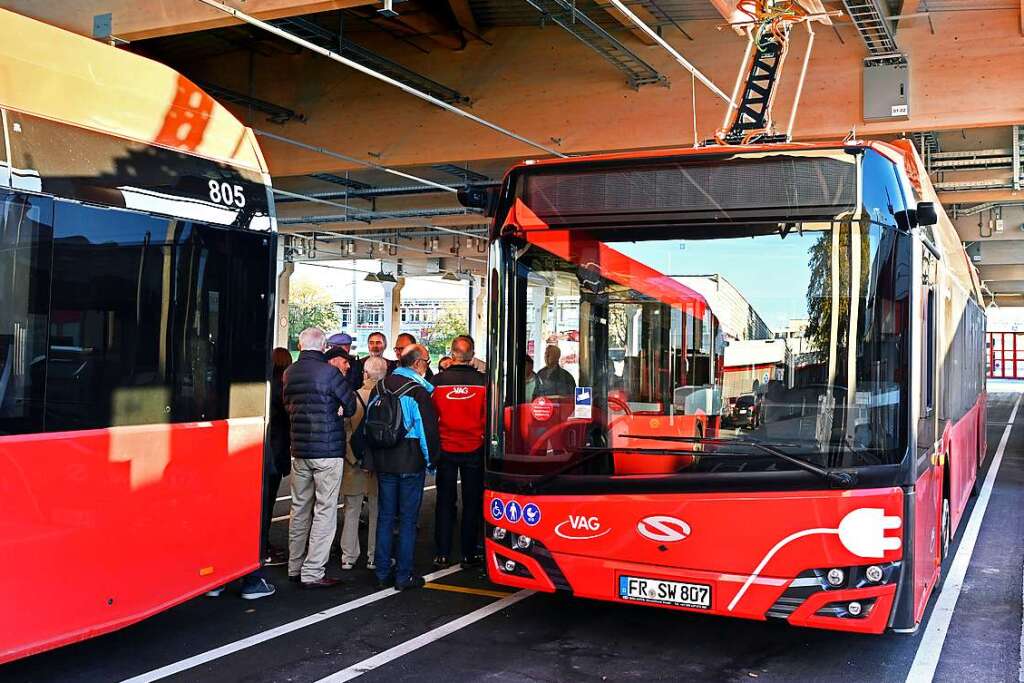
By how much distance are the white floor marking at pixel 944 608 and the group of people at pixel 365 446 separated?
11.1 ft

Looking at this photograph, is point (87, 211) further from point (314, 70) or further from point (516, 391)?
point (314, 70)

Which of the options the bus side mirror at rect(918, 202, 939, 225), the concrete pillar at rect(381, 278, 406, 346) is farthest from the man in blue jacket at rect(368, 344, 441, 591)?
the concrete pillar at rect(381, 278, 406, 346)

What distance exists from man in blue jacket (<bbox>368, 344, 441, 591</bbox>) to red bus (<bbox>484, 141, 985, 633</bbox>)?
→ 126 centimetres

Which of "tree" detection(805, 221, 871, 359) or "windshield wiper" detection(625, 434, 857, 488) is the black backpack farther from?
"tree" detection(805, 221, 871, 359)

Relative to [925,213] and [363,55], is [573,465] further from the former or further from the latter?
[363,55]

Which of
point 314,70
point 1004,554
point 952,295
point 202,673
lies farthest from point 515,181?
point 314,70

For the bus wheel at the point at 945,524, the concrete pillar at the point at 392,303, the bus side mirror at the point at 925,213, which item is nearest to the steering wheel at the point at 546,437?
the bus side mirror at the point at 925,213

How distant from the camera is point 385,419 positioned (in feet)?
22.4

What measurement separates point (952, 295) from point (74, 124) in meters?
6.41

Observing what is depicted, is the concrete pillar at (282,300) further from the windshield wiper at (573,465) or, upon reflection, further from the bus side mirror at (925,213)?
the bus side mirror at (925,213)

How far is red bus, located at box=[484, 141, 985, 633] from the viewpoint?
494 centimetres

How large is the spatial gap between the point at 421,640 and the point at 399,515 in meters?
1.40

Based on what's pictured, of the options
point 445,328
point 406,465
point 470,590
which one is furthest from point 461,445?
point 445,328

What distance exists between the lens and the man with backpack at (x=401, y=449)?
6863 millimetres
